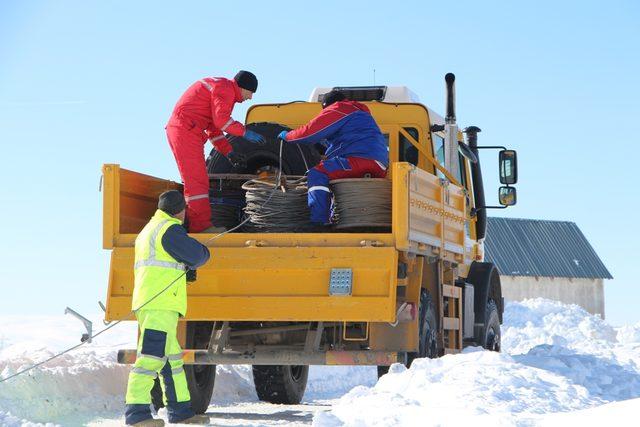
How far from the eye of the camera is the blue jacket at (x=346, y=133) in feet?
34.1

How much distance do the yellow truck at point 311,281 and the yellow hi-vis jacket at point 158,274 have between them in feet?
2.76

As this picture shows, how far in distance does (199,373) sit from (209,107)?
7.98ft

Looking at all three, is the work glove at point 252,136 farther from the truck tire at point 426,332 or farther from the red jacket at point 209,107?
the truck tire at point 426,332

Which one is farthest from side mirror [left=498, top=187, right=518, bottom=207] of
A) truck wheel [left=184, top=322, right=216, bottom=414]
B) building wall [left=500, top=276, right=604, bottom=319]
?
building wall [left=500, top=276, right=604, bottom=319]

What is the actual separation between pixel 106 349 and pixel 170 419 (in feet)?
18.5

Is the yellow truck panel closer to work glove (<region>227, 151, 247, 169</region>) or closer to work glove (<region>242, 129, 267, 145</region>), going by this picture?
work glove (<region>242, 129, 267, 145</region>)

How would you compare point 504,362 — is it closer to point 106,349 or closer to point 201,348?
point 201,348

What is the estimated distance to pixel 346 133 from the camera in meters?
10.4

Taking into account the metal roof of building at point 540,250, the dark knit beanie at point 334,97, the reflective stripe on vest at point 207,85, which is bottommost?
the dark knit beanie at point 334,97

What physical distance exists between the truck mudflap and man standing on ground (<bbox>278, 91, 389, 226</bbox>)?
1.50m

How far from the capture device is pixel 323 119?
34.2 ft

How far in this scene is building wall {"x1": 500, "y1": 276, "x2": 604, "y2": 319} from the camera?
153 ft

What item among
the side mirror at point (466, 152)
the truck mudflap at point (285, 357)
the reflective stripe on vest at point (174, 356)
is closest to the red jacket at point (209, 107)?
the truck mudflap at point (285, 357)

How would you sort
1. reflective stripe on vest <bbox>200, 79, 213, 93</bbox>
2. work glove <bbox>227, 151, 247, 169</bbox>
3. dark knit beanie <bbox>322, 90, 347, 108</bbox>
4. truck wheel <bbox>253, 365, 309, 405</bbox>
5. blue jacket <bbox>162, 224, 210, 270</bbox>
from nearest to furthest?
blue jacket <bbox>162, 224, 210, 270</bbox>
reflective stripe on vest <bbox>200, 79, 213, 93</bbox>
dark knit beanie <bbox>322, 90, 347, 108</bbox>
work glove <bbox>227, 151, 247, 169</bbox>
truck wheel <bbox>253, 365, 309, 405</bbox>
